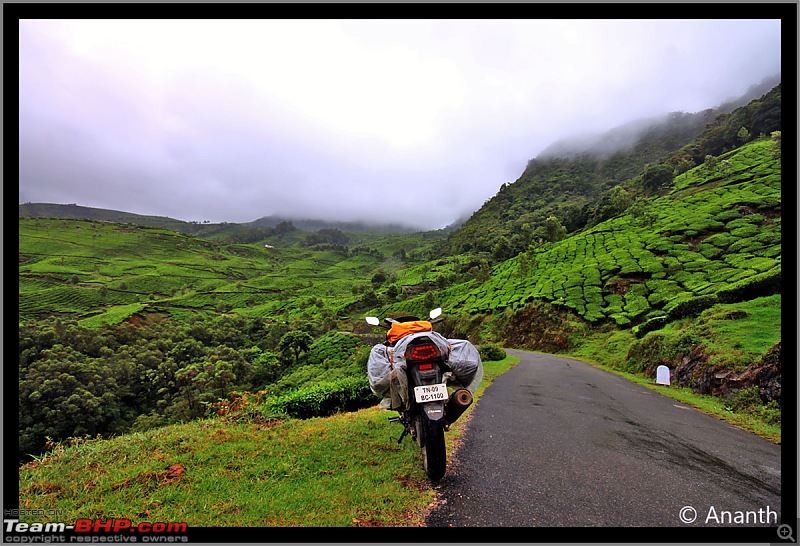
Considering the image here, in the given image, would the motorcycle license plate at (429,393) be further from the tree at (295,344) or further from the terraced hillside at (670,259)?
the tree at (295,344)

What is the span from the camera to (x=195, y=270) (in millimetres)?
121875

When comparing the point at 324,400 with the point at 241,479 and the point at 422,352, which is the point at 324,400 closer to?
the point at 241,479

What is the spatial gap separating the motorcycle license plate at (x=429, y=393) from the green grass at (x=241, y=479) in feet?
3.13

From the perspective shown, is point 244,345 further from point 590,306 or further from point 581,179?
point 581,179

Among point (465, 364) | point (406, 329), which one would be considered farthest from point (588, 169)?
point (465, 364)

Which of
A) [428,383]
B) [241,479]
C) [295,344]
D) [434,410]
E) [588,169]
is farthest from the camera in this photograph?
[588,169]

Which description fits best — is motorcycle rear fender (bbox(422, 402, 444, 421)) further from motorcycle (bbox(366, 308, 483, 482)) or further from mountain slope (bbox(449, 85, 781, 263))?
mountain slope (bbox(449, 85, 781, 263))

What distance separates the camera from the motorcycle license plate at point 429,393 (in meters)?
3.62

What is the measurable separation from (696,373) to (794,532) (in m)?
11.4

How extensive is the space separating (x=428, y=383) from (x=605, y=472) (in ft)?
8.64

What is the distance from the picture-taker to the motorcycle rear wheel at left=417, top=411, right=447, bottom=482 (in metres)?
3.54

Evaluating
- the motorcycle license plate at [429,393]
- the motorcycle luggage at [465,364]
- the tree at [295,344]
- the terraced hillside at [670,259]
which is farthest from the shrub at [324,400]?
the tree at [295,344]

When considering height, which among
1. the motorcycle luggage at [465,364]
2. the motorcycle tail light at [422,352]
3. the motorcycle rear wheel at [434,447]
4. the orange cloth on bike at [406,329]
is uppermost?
the orange cloth on bike at [406,329]

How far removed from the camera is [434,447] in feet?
11.7
